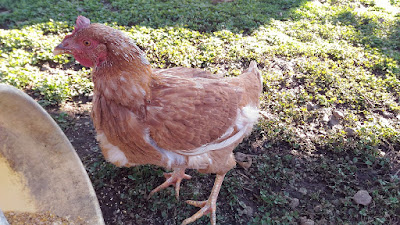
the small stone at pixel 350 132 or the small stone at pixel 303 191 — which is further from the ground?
the small stone at pixel 350 132

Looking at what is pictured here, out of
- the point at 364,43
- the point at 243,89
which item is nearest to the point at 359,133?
the point at 243,89

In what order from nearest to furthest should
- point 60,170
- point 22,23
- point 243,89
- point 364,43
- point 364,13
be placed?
point 60,170 → point 243,89 → point 22,23 → point 364,43 → point 364,13

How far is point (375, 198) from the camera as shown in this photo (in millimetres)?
2570

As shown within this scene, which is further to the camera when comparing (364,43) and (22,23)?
(364,43)

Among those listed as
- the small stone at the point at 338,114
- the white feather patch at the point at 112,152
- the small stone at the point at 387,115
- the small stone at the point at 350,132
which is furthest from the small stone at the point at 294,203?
the small stone at the point at 387,115

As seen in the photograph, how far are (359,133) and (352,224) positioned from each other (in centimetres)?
112

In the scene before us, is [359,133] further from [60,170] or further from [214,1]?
[214,1]

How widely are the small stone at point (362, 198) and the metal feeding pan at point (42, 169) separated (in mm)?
2290

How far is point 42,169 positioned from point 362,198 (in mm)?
2775

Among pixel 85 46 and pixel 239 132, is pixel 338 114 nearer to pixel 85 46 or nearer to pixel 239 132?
pixel 239 132

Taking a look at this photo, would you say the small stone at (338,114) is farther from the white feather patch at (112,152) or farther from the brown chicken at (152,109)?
the white feather patch at (112,152)

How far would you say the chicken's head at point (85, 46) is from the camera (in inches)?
64.9

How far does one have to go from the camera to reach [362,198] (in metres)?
2.57

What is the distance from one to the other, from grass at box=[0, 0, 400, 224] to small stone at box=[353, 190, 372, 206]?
0.16 ft
